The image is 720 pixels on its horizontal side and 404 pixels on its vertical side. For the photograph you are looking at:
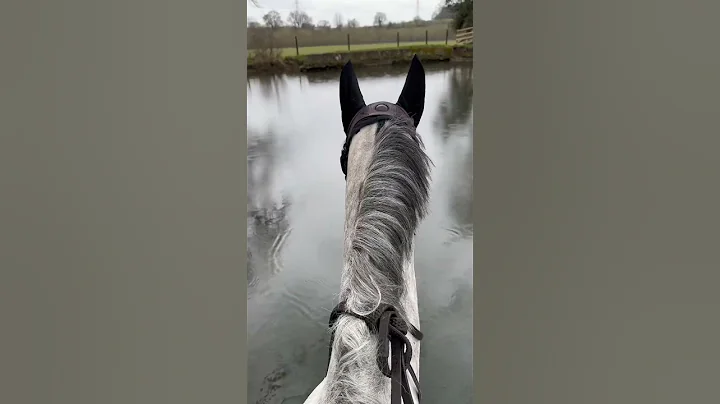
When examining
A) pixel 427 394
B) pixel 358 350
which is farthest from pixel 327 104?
pixel 427 394

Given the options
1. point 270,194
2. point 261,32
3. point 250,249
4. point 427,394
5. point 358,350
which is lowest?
point 427,394

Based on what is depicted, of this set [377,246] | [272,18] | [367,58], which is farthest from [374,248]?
[272,18]

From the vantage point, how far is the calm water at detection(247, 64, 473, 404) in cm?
115

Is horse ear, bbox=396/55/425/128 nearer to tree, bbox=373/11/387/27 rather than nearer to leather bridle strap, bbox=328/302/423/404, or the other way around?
tree, bbox=373/11/387/27

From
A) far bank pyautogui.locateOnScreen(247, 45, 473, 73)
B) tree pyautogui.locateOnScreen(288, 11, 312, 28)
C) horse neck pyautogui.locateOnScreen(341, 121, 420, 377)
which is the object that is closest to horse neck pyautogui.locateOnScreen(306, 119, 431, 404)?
horse neck pyautogui.locateOnScreen(341, 121, 420, 377)

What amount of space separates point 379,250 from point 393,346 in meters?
0.17

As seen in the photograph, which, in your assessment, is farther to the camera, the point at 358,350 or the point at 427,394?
the point at 427,394

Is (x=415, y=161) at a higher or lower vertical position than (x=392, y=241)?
higher

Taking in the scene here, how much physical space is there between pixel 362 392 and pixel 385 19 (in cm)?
68

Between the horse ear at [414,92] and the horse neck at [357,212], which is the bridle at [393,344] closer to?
the horse neck at [357,212]

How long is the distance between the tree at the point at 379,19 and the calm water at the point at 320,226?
89 millimetres

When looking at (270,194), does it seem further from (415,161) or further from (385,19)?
(385,19)

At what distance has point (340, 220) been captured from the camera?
117cm

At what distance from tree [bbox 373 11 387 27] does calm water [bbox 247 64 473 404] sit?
89 mm
